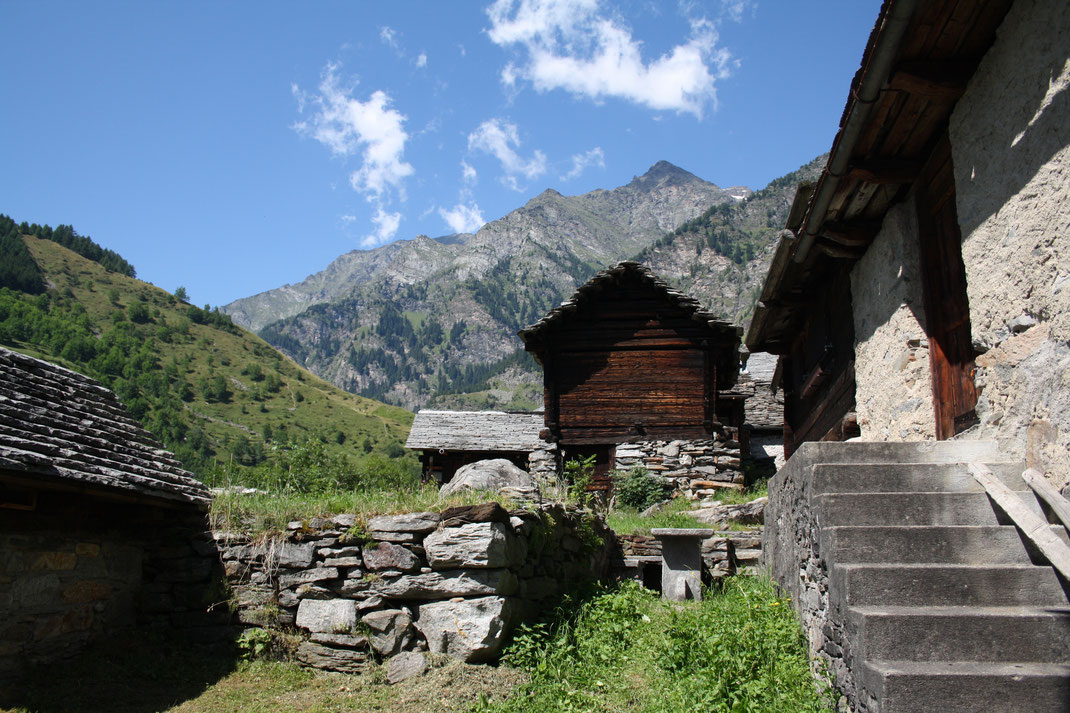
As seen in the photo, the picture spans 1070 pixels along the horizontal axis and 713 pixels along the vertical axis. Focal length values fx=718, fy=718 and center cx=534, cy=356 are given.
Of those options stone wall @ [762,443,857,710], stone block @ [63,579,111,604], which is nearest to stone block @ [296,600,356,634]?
stone block @ [63,579,111,604]

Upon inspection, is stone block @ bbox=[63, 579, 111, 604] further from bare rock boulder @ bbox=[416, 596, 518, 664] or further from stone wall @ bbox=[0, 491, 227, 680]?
bare rock boulder @ bbox=[416, 596, 518, 664]

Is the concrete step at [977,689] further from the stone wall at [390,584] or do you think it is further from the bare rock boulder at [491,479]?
the bare rock boulder at [491,479]

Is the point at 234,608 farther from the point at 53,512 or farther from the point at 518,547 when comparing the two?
the point at 518,547

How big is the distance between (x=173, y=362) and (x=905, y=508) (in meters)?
92.5

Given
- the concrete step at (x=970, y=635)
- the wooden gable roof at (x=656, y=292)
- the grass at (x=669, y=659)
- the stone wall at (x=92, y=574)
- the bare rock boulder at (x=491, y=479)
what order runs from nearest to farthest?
the concrete step at (x=970, y=635)
the grass at (x=669, y=659)
the stone wall at (x=92, y=574)
the bare rock boulder at (x=491, y=479)
the wooden gable roof at (x=656, y=292)

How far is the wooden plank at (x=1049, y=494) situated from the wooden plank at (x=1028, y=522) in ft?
0.32

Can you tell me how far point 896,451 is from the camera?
16.3ft

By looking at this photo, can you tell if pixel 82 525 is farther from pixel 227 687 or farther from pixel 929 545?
pixel 929 545

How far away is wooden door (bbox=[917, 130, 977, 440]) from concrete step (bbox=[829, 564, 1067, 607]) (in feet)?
5.08

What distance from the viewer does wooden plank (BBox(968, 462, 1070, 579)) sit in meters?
3.67

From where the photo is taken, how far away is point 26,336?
239ft

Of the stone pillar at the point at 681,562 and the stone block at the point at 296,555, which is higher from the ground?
the stone block at the point at 296,555

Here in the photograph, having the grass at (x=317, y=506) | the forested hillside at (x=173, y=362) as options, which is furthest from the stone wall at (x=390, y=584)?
the forested hillside at (x=173, y=362)

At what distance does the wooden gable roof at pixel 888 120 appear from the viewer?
4.49 meters
